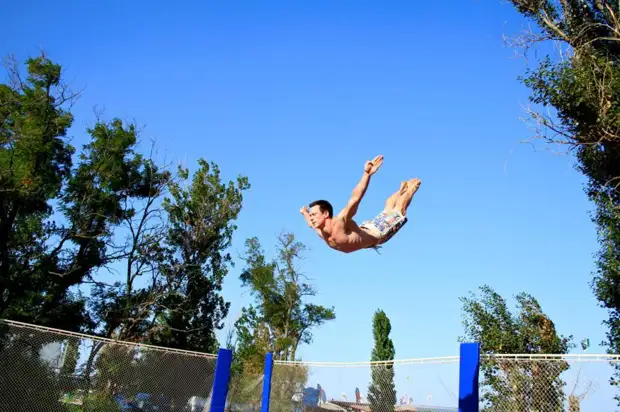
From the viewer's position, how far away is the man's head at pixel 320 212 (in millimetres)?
4707

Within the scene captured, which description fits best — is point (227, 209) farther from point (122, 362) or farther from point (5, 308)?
point (122, 362)

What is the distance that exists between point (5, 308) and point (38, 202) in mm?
2966

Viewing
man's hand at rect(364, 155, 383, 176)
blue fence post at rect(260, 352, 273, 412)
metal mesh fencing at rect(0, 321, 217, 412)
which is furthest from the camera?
blue fence post at rect(260, 352, 273, 412)

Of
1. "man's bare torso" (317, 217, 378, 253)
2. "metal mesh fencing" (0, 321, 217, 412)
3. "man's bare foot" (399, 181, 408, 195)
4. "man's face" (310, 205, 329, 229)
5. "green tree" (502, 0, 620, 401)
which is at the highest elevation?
"green tree" (502, 0, 620, 401)

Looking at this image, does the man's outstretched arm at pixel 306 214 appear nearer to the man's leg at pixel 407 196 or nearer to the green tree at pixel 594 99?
the man's leg at pixel 407 196

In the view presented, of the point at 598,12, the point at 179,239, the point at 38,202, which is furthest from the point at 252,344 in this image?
the point at 598,12

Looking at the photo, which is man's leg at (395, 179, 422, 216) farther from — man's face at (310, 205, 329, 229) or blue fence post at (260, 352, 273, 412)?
blue fence post at (260, 352, 273, 412)

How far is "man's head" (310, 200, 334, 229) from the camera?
15.4ft

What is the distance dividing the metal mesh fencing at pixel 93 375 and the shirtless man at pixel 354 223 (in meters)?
4.80

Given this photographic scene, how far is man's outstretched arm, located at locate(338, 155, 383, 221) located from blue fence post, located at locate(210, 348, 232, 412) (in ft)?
17.3

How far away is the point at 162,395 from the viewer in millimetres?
8422

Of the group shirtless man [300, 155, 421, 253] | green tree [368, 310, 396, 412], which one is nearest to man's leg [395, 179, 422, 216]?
shirtless man [300, 155, 421, 253]

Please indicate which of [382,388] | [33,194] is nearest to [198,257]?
[33,194]

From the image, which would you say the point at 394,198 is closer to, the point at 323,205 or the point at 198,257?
the point at 323,205
